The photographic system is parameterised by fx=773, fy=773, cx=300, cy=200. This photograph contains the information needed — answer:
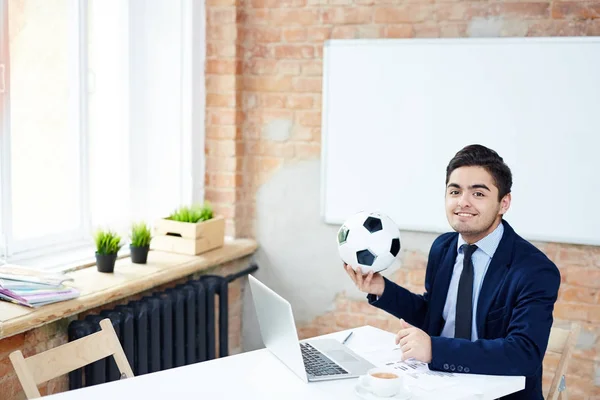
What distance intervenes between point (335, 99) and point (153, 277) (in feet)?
4.70

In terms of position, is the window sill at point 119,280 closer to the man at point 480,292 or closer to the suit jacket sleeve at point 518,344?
the man at point 480,292

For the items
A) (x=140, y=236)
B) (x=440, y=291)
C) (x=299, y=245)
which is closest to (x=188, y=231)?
(x=140, y=236)

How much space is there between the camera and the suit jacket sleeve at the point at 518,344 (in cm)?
251

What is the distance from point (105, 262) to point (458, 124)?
6.32 feet

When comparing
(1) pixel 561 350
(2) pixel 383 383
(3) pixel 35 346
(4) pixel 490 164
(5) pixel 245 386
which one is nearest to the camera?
(2) pixel 383 383

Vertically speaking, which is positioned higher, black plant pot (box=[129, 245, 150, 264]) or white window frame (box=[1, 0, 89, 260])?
white window frame (box=[1, 0, 89, 260])

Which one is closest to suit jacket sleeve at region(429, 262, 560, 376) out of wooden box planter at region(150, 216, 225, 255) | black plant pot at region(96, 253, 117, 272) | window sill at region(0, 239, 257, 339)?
window sill at region(0, 239, 257, 339)

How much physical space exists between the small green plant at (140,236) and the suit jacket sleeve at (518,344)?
1835 mm

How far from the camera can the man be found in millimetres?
2523

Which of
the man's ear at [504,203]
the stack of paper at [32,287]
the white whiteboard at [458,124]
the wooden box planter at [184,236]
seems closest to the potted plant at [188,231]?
the wooden box planter at [184,236]

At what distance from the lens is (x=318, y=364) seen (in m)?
2.57

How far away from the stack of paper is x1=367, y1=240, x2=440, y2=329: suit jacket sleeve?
1.25 meters

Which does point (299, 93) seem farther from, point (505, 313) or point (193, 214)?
point (505, 313)

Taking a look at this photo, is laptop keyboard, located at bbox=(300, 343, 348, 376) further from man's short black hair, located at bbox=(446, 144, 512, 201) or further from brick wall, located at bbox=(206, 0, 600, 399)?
brick wall, located at bbox=(206, 0, 600, 399)
